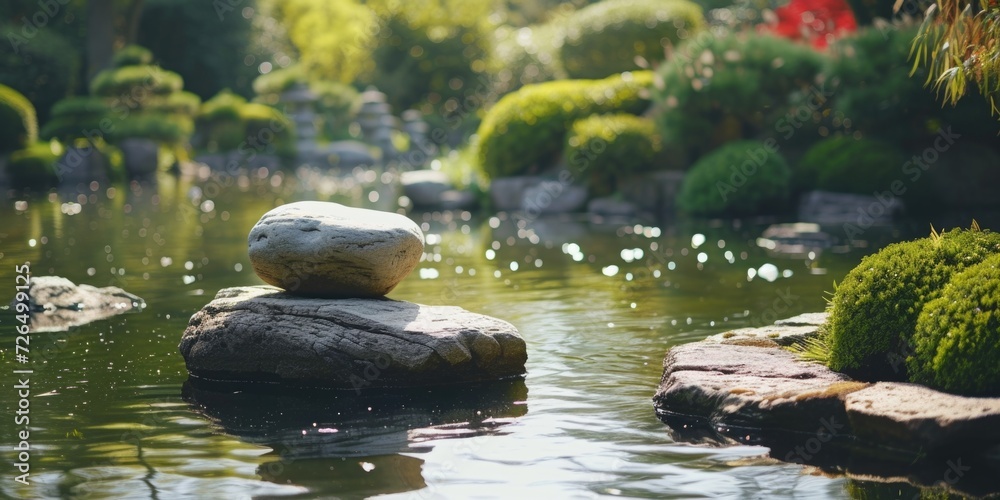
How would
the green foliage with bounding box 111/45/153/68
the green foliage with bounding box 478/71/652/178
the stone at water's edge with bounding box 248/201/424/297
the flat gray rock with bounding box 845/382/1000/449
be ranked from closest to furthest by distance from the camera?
the flat gray rock with bounding box 845/382/1000/449 → the stone at water's edge with bounding box 248/201/424/297 → the green foliage with bounding box 478/71/652/178 → the green foliage with bounding box 111/45/153/68

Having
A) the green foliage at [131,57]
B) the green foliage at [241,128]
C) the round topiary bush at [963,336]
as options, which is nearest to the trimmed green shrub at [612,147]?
the round topiary bush at [963,336]

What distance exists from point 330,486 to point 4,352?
4.90 metres

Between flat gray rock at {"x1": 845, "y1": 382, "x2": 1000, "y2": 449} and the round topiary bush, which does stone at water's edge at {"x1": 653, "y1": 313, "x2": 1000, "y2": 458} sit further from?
the round topiary bush

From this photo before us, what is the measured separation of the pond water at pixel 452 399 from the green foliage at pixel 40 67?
21664 millimetres

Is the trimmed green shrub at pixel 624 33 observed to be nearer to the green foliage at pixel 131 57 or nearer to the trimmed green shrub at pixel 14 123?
the green foliage at pixel 131 57

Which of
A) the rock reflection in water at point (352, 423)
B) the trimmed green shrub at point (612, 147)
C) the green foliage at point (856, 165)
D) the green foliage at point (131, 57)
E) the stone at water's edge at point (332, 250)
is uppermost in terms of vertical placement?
the green foliage at point (131, 57)

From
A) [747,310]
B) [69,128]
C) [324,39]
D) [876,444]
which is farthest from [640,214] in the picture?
[324,39]

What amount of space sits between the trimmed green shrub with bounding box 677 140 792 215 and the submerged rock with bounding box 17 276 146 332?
1173 cm

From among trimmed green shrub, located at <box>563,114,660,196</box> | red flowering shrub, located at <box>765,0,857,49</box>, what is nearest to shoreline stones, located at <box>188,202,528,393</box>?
trimmed green shrub, located at <box>563,114,660,196</box>

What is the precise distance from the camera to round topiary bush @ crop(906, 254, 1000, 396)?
6.72 m

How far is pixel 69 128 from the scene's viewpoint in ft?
110

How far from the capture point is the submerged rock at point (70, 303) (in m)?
11.3

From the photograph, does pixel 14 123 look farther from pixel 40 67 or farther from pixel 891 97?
pixel 891 97

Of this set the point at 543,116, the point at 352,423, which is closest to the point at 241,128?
the point at 543,116
